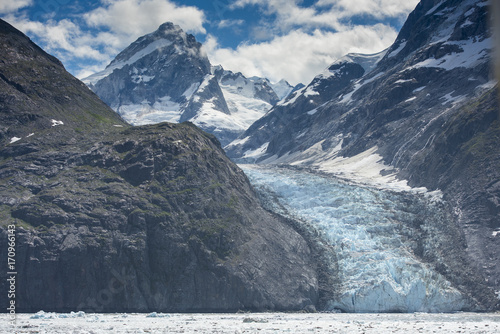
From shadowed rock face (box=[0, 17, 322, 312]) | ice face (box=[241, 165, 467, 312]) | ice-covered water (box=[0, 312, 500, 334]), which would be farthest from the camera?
ice face (box=[241, 165, 467, 312])

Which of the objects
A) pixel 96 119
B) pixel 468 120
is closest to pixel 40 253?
pixel 96 119

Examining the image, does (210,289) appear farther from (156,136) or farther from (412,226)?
(412,226)

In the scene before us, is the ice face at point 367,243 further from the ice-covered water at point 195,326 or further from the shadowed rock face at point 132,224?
the ice-covered water at point 195,326

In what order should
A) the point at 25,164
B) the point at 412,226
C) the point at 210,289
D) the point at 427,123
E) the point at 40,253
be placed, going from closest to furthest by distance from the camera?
the point at 40,253 < the point at 210,289 < the point at 25,164 < the point at 412,226 < the point at 427,123

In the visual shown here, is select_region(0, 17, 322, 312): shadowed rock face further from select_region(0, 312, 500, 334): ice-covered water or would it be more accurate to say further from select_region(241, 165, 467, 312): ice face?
select_region(0, 312, 500, 334): ice-covered water

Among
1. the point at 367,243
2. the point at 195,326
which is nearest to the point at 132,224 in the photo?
the point at 195,326

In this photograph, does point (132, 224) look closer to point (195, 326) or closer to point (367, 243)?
point (195, 326)

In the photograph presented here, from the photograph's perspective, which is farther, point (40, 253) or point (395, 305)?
point (395, 305)

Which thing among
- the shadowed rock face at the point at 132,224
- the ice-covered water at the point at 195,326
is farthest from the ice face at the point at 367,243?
the ice-covered water at the point at 195,326

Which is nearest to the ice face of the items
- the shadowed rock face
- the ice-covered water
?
the shadowed rock face
